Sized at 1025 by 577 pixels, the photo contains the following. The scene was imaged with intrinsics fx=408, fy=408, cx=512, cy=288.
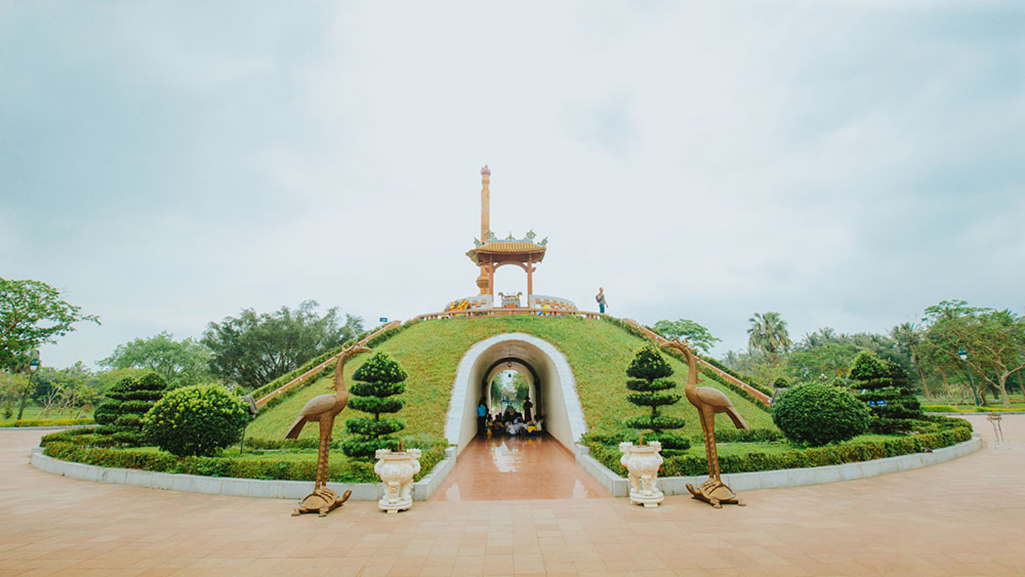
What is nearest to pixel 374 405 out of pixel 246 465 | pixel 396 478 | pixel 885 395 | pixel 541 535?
pixel 396 478

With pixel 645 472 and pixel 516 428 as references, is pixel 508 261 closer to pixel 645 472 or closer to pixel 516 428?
pixel 516 428

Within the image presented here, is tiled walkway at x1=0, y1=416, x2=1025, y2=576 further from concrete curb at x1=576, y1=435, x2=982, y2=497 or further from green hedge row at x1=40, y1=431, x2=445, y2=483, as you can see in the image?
green hedge row at x1=40, y1=431, x2=445, y2=483

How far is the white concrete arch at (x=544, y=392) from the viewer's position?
13.8m

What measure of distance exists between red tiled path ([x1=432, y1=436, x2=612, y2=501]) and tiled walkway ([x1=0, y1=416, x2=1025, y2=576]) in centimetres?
79

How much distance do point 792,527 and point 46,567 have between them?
381 inches

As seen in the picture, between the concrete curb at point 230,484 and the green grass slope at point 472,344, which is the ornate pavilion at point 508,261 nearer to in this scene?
the green grass slope at point 472,344

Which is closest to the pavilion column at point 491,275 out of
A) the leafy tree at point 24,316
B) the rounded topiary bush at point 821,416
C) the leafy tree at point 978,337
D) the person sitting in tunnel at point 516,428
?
the person sitting in tunnel at point 516,428

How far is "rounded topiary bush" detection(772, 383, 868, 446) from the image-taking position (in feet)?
31.6

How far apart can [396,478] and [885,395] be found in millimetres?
15003

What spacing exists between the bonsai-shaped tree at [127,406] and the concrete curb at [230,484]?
249 cm

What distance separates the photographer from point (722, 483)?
7.47 metres

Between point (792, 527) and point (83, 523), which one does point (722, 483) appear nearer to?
point (792, 527)

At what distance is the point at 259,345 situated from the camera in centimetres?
3288

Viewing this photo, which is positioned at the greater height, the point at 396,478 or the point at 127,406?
the point at 127,406
